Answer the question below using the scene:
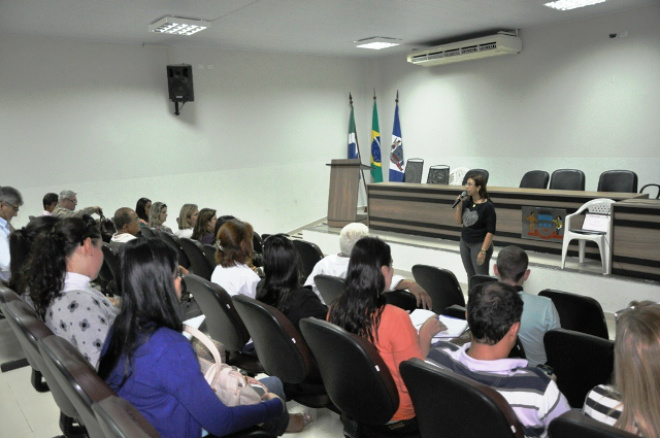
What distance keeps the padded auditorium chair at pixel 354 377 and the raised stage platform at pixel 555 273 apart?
351 centimetres

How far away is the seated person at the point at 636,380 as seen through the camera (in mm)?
1266

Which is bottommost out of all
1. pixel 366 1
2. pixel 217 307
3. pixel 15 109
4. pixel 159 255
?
pixel 217 307

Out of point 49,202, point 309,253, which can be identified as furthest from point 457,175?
point 49,202

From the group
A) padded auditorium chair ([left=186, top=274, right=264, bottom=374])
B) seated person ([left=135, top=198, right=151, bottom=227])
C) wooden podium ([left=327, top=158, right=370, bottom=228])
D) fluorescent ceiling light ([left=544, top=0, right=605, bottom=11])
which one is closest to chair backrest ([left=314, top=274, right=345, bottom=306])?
padded auditorium chair ([left=186, top=274, right=264, bottom=374])

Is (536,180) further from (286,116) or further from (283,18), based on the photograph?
(286,116)

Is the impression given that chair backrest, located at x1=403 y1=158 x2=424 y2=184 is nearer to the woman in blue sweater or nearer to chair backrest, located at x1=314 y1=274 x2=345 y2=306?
chair backrest, located at x1=314 y1=274 x2=345 y2=306

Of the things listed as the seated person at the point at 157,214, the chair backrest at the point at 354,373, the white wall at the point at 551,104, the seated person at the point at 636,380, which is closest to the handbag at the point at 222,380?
the chair backrest at the point at 354,373

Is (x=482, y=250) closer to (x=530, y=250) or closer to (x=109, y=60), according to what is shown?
(x=530, y=250)

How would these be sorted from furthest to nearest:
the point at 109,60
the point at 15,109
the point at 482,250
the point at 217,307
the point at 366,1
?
the point at 109,60, the point at 15,109, the point at 366,1, the point at 482,250, the point at 217,307

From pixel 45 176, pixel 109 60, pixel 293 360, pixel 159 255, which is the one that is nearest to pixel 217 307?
pixel 293 360

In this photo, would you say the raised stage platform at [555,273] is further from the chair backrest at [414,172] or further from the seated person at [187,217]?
the seated person at [187,217]

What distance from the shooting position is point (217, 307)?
105 inches

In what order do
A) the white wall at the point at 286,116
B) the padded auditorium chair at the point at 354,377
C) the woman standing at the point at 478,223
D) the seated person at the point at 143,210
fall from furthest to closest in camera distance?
1. the white wall at the point at 286,116
2. the seated person at the point at 143,210
3. the woman standing at the point at 478,223
4. the padded auditorium chair at the point at 354,377

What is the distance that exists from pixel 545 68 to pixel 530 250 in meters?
3.36
